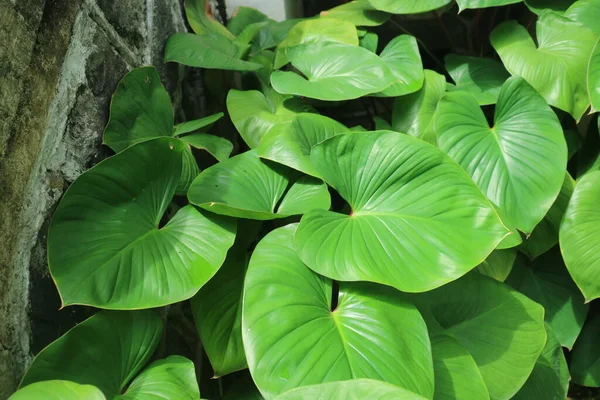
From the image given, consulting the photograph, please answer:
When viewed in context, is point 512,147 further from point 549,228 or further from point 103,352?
point 103,352

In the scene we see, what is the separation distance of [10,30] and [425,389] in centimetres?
72

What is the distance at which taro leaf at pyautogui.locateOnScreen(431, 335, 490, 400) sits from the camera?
75cm

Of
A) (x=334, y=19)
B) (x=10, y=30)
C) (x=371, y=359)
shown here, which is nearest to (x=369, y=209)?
(x=371, y=359)

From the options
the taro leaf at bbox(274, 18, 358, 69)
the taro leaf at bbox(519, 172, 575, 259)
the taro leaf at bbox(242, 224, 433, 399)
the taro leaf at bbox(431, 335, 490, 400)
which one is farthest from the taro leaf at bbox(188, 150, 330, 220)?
the taro leaf at bbox(519, 172, 575, 259)

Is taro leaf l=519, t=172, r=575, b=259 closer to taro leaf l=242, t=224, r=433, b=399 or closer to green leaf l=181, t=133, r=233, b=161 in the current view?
taro leaf l=242, t=224, r=433, b=399

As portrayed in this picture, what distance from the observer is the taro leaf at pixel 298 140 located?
88cm

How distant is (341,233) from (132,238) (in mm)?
330

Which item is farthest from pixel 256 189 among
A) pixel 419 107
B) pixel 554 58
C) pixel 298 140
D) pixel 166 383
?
pixel 554 58

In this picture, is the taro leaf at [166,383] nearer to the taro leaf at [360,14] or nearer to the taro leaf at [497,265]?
the taro leaf at [497,265]

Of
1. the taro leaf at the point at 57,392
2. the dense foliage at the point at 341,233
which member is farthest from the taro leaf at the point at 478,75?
A: the taro leaf at the point at 57,392

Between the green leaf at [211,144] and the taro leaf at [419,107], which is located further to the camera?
the taro leaf at [419,107]

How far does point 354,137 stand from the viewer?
2.77ft

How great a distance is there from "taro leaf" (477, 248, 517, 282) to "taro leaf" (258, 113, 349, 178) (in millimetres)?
432

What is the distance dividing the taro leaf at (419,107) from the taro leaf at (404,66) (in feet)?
0.12
